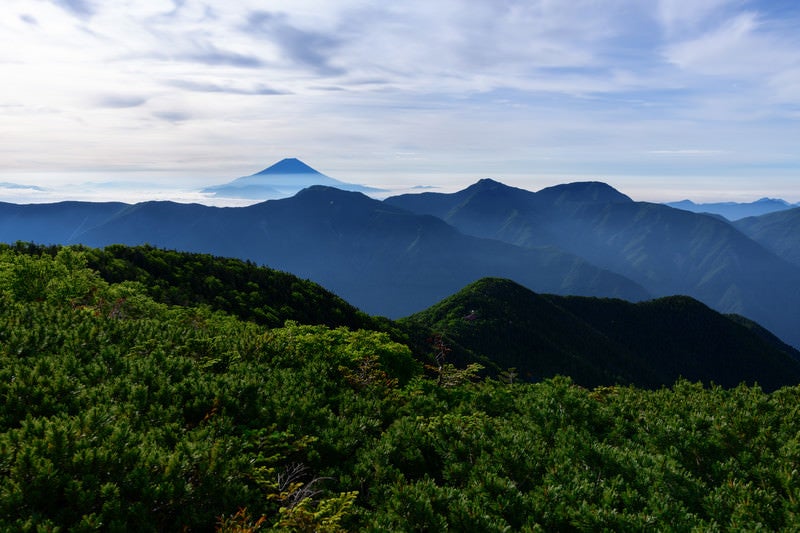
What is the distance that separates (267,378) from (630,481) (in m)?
11.2

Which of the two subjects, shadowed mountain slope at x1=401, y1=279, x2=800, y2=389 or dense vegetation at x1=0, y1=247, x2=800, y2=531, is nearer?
dense vegetation at x1=0, y1=247, x2=800, y2=531

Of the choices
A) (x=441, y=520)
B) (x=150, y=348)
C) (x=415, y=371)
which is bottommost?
(x=415, y=371)

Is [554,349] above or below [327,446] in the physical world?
below

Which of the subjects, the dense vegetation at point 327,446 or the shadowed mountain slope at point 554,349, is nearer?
the dense vegetation at point 327,446

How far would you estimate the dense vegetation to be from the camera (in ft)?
28.3

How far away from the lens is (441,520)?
9172 mm

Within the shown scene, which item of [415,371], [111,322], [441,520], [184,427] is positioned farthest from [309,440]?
[415,371]

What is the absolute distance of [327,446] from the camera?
493 inches

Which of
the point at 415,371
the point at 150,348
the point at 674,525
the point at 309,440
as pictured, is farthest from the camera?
the point at 415,371

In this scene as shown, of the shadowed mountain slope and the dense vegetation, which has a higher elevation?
the dense vegetation

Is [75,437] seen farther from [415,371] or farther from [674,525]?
[415,371]

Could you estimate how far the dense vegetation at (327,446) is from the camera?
862 cm

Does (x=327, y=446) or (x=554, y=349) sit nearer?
(x=327, y=446)

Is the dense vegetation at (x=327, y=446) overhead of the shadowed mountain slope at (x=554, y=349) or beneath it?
overhead
